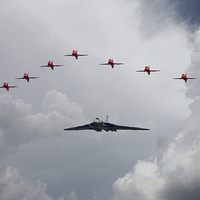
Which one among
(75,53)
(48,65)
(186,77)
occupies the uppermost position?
(186,77)

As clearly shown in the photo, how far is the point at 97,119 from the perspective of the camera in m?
128

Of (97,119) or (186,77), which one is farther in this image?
(186,77)

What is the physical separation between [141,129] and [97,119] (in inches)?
1101

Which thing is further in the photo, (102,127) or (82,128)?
(82,128)

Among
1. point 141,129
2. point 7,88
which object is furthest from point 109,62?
point 7,88

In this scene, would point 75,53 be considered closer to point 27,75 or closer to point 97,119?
point 27,75

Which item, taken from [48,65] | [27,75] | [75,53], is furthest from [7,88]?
[75,53]

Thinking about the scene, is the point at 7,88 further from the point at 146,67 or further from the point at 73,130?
the point at 146,67

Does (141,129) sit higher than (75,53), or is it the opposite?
(75,53)

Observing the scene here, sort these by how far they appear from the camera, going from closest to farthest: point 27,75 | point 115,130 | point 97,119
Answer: point 97,119 < point 115,130 < point 27,75

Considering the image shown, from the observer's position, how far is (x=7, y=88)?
146 metres

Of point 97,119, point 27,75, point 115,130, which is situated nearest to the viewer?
point 97,119

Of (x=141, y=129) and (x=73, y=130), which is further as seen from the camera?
(x=73, y=130)

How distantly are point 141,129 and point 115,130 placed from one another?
595 inches
